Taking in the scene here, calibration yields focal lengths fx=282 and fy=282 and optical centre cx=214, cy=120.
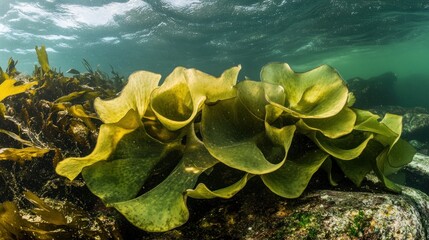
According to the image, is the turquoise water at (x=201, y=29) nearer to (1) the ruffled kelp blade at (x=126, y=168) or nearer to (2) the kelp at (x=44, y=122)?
A: (2) the kelp at (x=44, y=122)

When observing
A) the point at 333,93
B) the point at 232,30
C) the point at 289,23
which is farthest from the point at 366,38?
the point at 333,93

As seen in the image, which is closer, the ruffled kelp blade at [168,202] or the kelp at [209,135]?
the ruffled kelp blade at [168,202]

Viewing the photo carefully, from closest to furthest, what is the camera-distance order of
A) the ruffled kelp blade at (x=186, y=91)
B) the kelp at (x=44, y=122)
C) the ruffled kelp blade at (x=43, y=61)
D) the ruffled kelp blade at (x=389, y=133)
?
the ruffled kelp blade at (x=186, y=91), the ruffled kelp blade at (x=389, y=133), the kelp at (x=44, y=122), the ruffled kelp blade at (x=43, y=61)

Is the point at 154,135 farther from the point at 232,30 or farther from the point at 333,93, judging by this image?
the point at 232,30

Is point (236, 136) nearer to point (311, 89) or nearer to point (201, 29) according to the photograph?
point (311, 89)

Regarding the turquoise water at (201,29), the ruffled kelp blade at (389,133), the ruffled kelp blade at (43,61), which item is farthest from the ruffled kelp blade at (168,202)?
the turquoise water at (201,29)

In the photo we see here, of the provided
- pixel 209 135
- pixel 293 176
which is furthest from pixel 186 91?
pixel 293 176

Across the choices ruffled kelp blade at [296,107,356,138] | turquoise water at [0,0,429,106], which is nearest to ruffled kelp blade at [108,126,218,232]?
ruffled kelp blade at [296,107,356,138]
